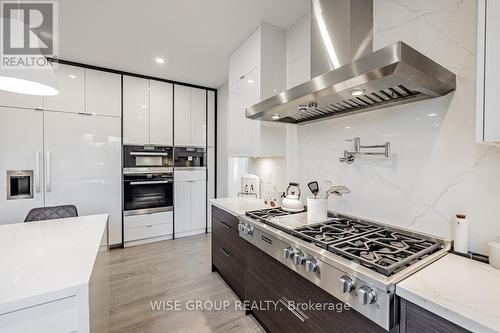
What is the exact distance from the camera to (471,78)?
3.60 feet

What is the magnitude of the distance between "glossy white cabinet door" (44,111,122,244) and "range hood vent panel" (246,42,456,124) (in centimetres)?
265

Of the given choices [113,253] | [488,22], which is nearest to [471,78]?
[488,22]

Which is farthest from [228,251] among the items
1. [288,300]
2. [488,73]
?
[488,73]

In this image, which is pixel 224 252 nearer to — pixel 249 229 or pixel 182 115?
pixel 249 229

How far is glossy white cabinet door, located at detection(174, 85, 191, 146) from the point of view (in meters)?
3.72

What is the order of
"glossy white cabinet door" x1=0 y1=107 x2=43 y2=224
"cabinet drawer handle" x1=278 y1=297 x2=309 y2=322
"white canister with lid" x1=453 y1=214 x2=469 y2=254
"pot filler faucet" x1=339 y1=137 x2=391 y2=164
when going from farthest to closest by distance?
"glossy white cabinet door" x1=0 y1=107 x2=43 y2=224
"pot filler faucet" x1=339 y1=137 x2=391 y2=164
"cabinet drawer handle" x1=278 y1=297 x2=309 y2=322
"white canister with lid" x1=453 y1=214 x2=469 y2=254

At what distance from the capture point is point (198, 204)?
3955 mm

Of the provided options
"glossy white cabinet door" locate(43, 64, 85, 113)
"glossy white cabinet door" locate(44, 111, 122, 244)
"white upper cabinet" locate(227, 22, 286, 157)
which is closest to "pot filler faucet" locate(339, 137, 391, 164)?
"white upper cabinet" locate(227, 22, 286, 157)

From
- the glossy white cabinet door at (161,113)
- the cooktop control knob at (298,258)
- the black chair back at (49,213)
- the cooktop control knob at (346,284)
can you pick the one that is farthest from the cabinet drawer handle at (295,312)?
the glossy white cabinet door at (161,113)

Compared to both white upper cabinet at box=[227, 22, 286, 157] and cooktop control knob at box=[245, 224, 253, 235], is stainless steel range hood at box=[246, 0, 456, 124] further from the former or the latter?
cooktop control knob at box=[245, 224, 253, 235]

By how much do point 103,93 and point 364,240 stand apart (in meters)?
3.71

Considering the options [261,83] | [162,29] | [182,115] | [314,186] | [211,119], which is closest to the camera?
[314,186]

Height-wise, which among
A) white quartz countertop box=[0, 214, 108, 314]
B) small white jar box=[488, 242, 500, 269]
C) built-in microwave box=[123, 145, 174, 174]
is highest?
built-in microwave box=[123, 145, 174, 174]

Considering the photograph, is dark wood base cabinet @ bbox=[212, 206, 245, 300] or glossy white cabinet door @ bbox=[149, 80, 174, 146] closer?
dark wood base cabinet @ bbox=[212, 206, 245, 300]
